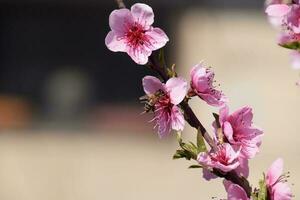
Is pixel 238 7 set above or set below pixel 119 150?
above

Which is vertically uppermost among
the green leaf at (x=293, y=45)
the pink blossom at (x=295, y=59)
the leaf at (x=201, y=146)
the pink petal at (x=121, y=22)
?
the pink petal at (x=121, y=22)

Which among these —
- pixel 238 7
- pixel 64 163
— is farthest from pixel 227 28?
pixel 64 163

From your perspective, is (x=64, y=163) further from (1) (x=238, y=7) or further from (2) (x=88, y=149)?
(1) (x=238, y=7)

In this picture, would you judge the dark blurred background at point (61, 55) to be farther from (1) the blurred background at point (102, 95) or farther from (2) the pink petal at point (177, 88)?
(2) the pink petal at point (177, 88)

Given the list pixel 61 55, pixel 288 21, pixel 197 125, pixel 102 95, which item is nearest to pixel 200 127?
pixel 197 125

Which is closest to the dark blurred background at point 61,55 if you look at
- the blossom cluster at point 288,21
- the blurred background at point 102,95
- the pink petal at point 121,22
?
the blurred background at point 102,95

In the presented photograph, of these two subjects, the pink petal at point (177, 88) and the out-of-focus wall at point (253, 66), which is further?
the out-of-focus wall at point (253, 66)
